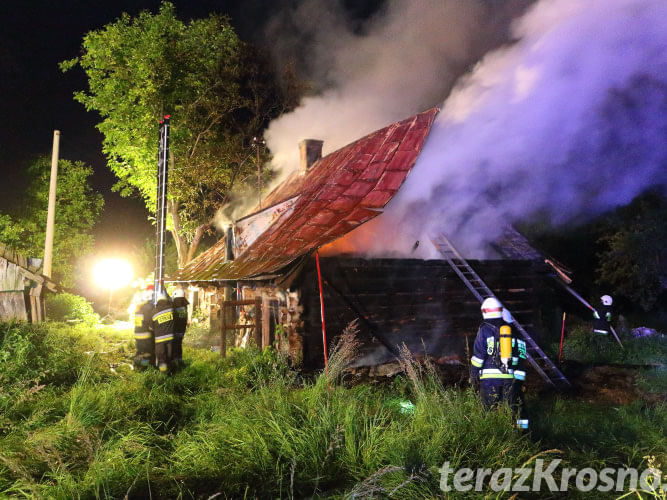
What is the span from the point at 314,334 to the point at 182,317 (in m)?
2.62

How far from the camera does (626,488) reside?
12.8 ft

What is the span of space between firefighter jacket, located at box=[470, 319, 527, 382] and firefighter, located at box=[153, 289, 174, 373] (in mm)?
5263

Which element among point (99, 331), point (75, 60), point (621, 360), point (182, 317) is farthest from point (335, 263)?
point (75, 60)

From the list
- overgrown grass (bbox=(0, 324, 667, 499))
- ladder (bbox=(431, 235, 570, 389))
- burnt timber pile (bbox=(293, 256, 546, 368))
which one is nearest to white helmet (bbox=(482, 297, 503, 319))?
overgrown grass (bbox=(0, 324, 667, 499))

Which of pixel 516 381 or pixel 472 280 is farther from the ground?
pixel 472 280

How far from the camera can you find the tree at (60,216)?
2343cm

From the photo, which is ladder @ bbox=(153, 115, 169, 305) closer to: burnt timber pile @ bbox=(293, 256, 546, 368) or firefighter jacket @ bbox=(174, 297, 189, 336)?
firefighter jacket @ bbox=(174, 297, 189, 336)

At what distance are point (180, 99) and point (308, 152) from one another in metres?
6.77

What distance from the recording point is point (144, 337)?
8305 millimetres

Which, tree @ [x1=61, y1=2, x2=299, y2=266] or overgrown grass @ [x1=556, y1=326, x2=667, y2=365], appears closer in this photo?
overgrown grass @ [x1=556, y1=326, x2=667, y2=365]

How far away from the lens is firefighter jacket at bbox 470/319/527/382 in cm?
538

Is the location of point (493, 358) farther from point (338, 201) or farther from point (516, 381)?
point (338, 201)

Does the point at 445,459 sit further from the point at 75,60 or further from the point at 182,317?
the point at 75,60

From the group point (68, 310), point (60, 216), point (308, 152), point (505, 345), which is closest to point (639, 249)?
point (308, 152)
